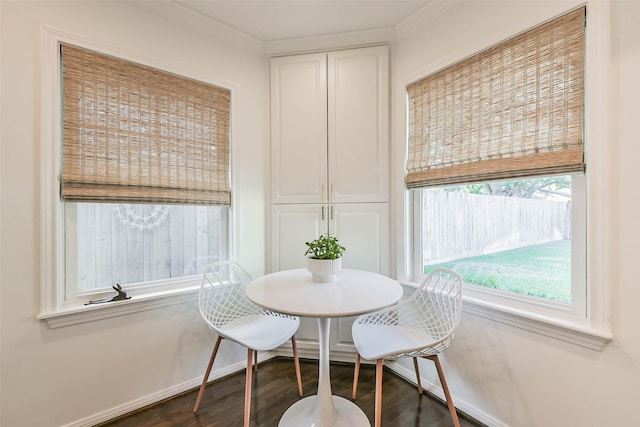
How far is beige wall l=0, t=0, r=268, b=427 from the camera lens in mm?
1381

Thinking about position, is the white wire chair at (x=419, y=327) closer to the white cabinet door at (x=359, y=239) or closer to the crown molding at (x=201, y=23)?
the white cabinet door at (x=359, y=239)

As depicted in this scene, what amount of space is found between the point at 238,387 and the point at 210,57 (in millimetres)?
2391

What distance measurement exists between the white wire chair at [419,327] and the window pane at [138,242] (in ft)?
4.11

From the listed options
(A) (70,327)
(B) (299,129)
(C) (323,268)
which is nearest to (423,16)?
(B) (299,129)

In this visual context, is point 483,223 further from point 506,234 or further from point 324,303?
point 324,303

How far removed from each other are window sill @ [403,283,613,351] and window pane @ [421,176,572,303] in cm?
12

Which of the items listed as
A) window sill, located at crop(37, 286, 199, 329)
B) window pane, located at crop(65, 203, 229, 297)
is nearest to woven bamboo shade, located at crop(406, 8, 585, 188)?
window pane, located at crop(65, 203, 229, 297)

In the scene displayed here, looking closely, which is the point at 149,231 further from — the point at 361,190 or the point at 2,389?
the point at 361,190

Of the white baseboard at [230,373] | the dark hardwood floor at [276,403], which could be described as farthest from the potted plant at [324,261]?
the white baseboard at [230,373]

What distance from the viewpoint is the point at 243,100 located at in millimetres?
2221

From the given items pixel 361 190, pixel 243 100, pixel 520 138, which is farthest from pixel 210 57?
pixel 520 138

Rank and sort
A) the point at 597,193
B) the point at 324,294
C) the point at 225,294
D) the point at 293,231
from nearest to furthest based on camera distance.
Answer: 1. the point at 597,193
2. the point at 324,294
3. the point at 225,294
4. the point at 293,231

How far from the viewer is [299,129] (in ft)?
7.45

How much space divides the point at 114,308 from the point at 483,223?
2305 mm
